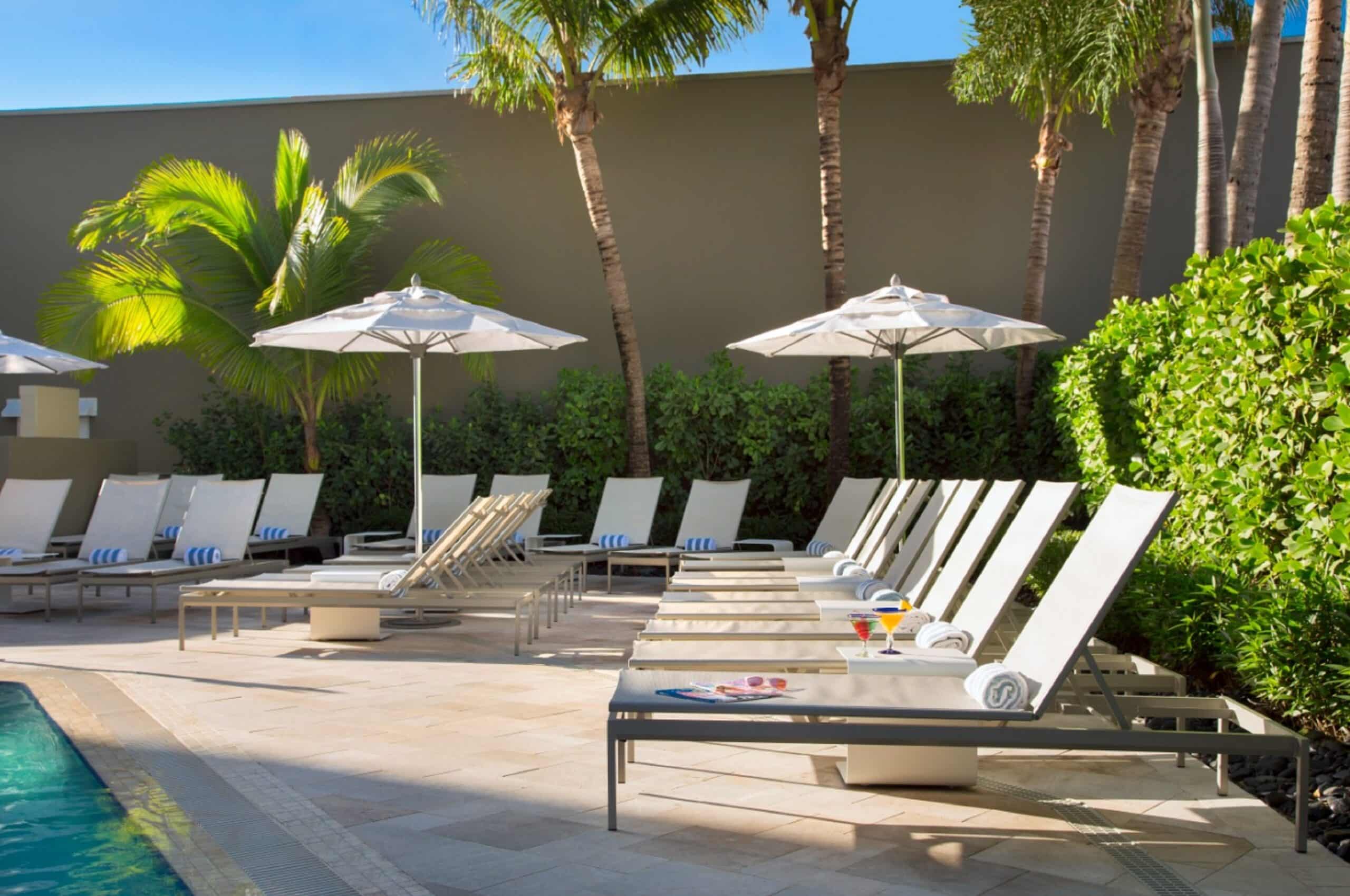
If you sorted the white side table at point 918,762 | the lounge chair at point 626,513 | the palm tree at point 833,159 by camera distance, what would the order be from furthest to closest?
the palm tree at point 833,159
the lounge chair at point 626,513
the white side table at point 918,762

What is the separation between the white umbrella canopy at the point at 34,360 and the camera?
1155 cm

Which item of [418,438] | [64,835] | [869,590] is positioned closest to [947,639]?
[869,590]

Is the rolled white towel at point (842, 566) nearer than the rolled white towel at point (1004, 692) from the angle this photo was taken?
No

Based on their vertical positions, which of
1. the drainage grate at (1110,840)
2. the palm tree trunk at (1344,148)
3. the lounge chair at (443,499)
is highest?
the palm tree trunk at (1344,148)

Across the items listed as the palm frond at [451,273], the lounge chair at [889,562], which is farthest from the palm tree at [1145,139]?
the palm frond at [451,273]

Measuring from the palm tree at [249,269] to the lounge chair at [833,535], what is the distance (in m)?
5.46

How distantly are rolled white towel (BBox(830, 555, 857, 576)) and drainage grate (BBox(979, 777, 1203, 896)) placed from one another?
333cm

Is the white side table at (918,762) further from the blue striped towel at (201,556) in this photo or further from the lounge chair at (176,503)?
the lounge chair at (176,503)

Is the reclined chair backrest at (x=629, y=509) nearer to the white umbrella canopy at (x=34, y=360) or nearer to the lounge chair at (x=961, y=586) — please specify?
the white umbrella canopy at (x=34, y=360)

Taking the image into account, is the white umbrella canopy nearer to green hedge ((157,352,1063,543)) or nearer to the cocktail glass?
green hedge ((157,352,1063,543))

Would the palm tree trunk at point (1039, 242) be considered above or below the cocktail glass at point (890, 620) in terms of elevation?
above

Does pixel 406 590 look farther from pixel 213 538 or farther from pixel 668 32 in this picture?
pixel 668 32

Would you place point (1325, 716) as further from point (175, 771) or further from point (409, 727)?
point (175, 771)

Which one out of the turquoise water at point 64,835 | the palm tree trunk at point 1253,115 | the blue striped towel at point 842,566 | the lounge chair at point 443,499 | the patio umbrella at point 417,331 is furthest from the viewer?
the lounge chair at point 443,499
